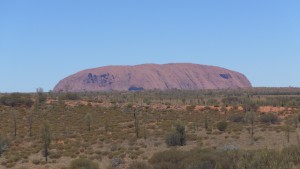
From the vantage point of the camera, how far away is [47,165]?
3002 centimetres

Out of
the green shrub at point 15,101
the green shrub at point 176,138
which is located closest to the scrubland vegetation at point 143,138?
the green shrub at point 176,138

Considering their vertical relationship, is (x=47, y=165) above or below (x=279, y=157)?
below

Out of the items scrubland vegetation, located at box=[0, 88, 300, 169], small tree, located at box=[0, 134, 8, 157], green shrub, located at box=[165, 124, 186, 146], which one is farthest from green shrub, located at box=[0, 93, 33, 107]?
green shrub, located at box=[165, 124, 186, 146]

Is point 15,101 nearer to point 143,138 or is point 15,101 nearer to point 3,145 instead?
point 3,145

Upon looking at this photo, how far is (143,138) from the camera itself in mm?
42562

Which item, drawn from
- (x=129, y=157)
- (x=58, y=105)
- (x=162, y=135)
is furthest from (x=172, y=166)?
(x=58, y=105)

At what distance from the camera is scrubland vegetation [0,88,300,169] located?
19.8 meters

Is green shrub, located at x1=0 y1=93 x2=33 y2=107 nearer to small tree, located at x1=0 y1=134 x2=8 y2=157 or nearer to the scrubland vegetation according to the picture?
the scrubland vegetation

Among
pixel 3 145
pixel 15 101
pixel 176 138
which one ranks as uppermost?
pixel 15 101

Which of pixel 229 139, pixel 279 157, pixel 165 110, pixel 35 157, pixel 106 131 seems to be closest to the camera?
pixel 279 157

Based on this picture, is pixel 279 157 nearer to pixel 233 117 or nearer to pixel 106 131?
pixel 106 131

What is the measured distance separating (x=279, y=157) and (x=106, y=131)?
3300 cm

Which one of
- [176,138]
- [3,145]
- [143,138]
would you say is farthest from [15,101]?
[176,138]

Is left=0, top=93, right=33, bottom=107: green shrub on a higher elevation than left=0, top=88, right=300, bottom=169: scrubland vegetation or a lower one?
higher
